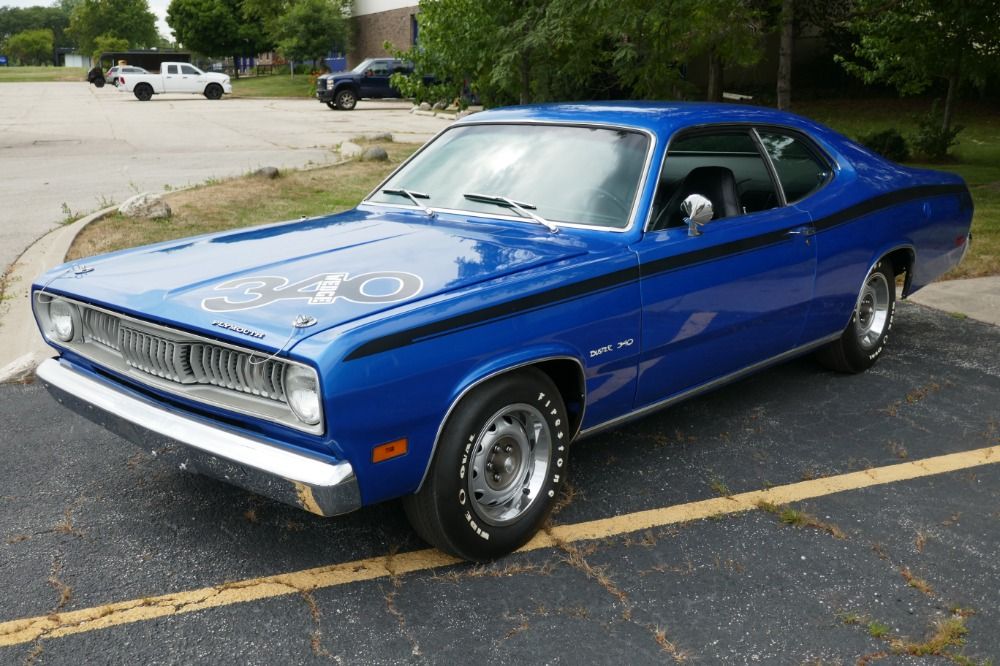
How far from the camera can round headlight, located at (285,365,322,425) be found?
299 cm

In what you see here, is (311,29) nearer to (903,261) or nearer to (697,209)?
(903,261)

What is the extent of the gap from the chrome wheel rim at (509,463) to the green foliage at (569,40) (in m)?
6.61

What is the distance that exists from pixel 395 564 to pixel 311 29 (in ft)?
161

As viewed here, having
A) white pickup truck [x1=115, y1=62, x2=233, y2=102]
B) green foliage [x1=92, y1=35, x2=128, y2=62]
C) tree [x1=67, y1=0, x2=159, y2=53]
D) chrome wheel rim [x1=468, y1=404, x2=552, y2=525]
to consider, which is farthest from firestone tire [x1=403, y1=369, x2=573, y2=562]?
tree [x1=67, y1=0, x2=159, y2=53]

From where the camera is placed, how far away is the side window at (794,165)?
16.1ft

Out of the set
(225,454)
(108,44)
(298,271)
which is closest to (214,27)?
(108,44)

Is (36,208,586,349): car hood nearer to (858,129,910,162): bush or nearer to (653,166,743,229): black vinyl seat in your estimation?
(653,166,743,229): black vinyl seat

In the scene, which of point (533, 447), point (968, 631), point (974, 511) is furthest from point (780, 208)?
point (968, 631)

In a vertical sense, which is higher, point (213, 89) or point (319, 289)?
point (213, 89)

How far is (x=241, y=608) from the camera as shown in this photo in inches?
128

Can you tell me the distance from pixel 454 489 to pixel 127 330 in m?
1.34

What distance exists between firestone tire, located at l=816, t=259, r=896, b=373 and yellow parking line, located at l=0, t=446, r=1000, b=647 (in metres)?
1.13

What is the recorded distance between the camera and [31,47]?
452 ft

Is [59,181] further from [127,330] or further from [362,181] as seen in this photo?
[127,330]
